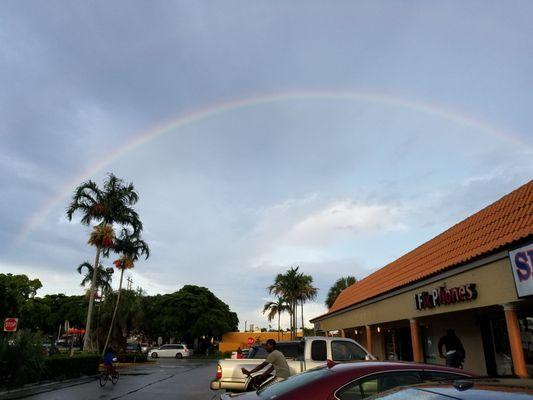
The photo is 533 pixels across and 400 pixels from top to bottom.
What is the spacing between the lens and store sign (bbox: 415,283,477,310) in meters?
11.9

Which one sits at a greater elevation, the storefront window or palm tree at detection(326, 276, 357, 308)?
palm tree at detection(326, 276, 357, 308)

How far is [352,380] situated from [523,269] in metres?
7.17

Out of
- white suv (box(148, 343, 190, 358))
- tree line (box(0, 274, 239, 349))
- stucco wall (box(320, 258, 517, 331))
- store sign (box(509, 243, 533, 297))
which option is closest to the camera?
store sign (box(509, 243, 533, 297))

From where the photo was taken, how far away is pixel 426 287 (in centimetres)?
1502

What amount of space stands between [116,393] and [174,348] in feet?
116

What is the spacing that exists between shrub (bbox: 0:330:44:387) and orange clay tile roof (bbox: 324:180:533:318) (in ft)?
44.7

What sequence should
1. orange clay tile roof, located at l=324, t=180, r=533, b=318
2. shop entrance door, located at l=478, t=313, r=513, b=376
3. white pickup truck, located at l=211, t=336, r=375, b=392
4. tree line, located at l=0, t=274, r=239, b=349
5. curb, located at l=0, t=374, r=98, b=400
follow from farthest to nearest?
tree line, located at l=0, t=274, r=239, b=349 → curb, located at l=0, t=374, r=98, b=400 → shop entrance door, located at l=478, t=313, r=513, b=376 → orange clay tile roof, located at l=324, t=180, r=533, b=318 → white pickup truck, located at l=211, t=336, r=375, b=392

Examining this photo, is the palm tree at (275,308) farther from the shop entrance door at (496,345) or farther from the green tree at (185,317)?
the shop entrance door at (496,345)

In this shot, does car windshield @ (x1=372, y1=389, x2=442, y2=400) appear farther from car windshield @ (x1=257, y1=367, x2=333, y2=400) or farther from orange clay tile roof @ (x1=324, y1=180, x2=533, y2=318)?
orange clay tile roof @ (x1=324, y1=180, x2=533, y2=318)

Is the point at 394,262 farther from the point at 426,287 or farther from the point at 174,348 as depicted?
the point at 174,348

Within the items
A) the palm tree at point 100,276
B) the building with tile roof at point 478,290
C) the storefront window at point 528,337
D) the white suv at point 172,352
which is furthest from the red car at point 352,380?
the white suv at point 172,352

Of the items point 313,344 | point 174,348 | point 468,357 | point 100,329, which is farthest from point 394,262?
point 174,348

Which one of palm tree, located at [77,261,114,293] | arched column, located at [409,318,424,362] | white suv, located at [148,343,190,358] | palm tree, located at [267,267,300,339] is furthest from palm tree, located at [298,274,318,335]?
arched column, located at [409,318,424,362]

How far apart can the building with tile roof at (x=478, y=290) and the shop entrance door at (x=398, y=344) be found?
8.16 ft
